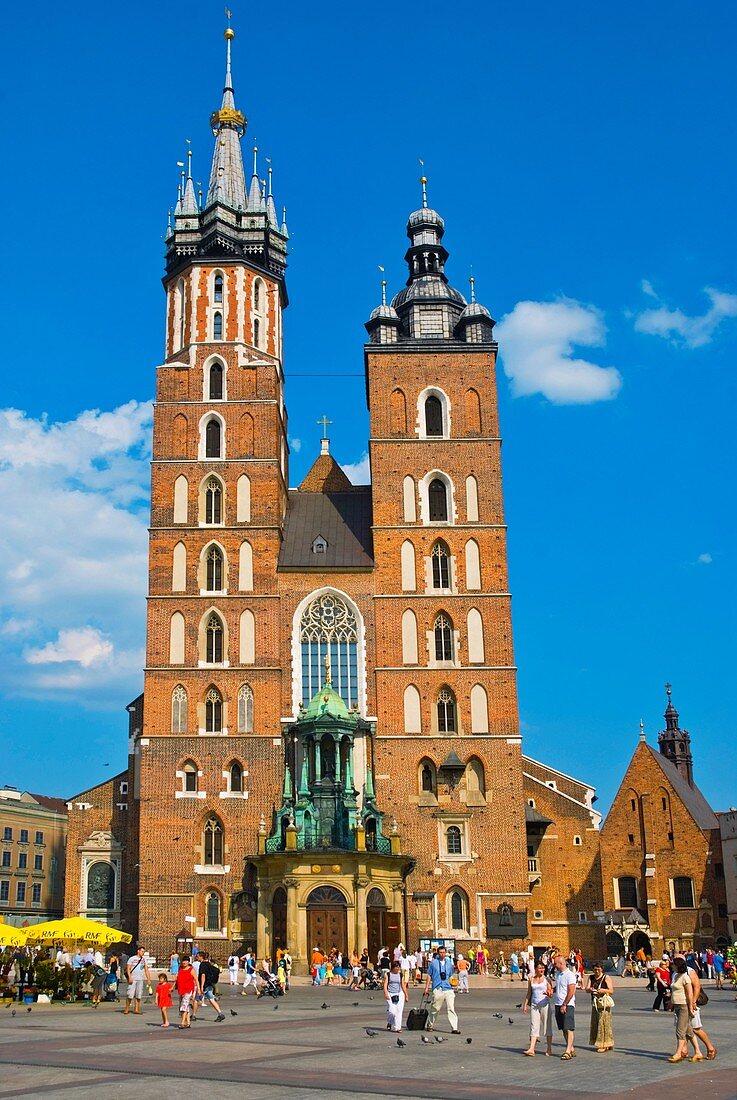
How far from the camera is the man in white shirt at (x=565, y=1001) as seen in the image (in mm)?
17875

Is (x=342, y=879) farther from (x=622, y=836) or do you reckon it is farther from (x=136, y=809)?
(x=622, y=836)

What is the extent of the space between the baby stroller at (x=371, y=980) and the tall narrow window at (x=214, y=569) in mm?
17896

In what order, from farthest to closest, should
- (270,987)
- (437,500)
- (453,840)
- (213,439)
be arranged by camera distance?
(213,439), (437,500), (453,840), (270,987)

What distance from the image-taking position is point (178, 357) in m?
53.4

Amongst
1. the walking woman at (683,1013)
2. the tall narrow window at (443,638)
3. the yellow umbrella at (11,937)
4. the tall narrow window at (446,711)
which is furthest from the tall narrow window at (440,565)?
the walking woman at (683,1013)

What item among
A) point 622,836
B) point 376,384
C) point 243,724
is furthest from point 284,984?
point 622,836

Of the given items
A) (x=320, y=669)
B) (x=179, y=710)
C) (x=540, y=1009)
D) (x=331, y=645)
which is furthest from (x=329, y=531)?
(x=540, y=1009)

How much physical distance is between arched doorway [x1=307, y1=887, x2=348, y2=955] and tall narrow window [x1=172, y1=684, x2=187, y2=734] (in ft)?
29.0

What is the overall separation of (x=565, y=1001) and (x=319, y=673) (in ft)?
103

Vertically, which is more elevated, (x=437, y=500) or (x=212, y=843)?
(x=437, y=500)

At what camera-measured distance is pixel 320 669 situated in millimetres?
49188

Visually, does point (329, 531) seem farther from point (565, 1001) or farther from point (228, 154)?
point (565, 1001)

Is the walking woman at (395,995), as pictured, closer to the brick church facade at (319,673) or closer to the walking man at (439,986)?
the walking man at (439,986)

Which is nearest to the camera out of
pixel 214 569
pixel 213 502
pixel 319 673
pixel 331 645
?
pixel 319 673
